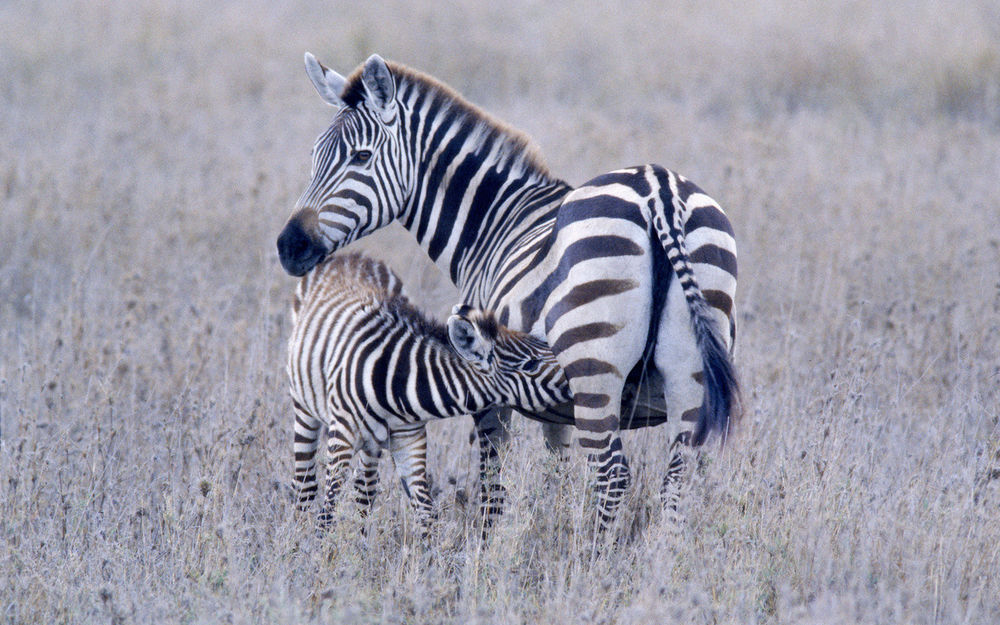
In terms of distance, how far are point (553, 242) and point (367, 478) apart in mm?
1616

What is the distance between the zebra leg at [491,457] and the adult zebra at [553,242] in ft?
0.05

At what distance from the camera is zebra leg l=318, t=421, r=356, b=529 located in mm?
4812

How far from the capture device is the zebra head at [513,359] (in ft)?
14.5

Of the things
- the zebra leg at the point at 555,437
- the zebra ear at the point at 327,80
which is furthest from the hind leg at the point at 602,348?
the zebra ear at the point at 327,80

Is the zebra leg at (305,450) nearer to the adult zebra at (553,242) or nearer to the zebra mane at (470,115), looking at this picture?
the adult zebra at (553,242)

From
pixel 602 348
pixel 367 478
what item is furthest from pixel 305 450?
pixel 602 348

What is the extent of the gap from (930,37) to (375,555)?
42.3ft

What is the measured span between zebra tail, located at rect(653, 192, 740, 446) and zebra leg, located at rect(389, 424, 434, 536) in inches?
56.0

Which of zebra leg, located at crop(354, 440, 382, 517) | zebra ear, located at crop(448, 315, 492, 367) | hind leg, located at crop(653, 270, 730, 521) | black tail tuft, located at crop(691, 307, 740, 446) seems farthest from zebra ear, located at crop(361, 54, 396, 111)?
black tail tuft, located at crop(691, 307, 740, 446)

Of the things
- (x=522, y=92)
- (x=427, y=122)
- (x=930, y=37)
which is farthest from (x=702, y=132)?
(x=427, y=122)

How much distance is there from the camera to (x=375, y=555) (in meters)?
4.62

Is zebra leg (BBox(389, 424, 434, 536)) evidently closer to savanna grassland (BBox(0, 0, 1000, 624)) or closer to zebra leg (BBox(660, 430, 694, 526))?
savanna grassland (BBox(0, 0, 1000, 624))

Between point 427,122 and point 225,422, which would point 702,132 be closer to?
point 427,122

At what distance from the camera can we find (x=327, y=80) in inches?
211
